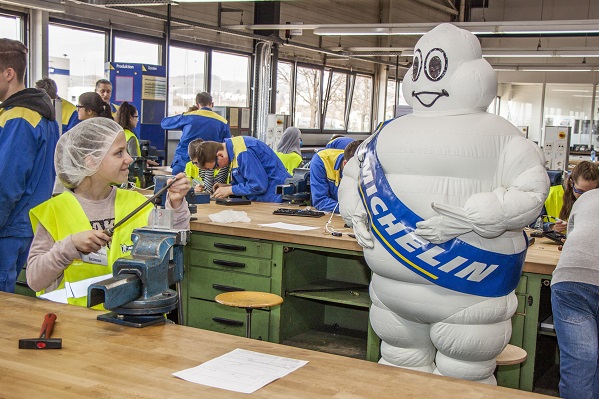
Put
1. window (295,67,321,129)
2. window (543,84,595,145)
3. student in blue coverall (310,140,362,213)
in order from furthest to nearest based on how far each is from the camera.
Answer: window (543,84,595,145) < window (295,67,321,129) < student in blue coverall (310,140,362,213)

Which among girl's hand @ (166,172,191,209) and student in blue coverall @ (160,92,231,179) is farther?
student in blue coverall @ (160,92,231,179)

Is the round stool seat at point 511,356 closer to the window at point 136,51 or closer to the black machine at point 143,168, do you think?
the black machine at point 143,168

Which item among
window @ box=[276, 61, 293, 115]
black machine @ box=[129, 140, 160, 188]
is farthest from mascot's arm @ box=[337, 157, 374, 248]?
window @ box=[276, 61, 293, 115]

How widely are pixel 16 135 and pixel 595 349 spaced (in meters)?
2.56

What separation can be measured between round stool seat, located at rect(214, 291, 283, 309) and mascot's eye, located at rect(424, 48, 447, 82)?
1.21 m

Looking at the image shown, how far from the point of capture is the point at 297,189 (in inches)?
209

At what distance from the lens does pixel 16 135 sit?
292 cm

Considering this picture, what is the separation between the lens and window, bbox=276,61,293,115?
13023 millimetres

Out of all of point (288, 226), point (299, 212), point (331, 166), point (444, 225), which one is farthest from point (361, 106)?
point (444, 225)

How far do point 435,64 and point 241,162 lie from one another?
2775mm

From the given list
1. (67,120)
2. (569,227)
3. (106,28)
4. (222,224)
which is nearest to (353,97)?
(106,28)

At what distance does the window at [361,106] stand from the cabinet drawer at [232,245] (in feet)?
38.1

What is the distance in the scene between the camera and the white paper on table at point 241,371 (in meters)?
1.70

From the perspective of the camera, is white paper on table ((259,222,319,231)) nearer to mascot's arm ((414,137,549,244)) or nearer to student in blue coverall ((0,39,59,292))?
student in blue coverall ((0,39,59,292))
